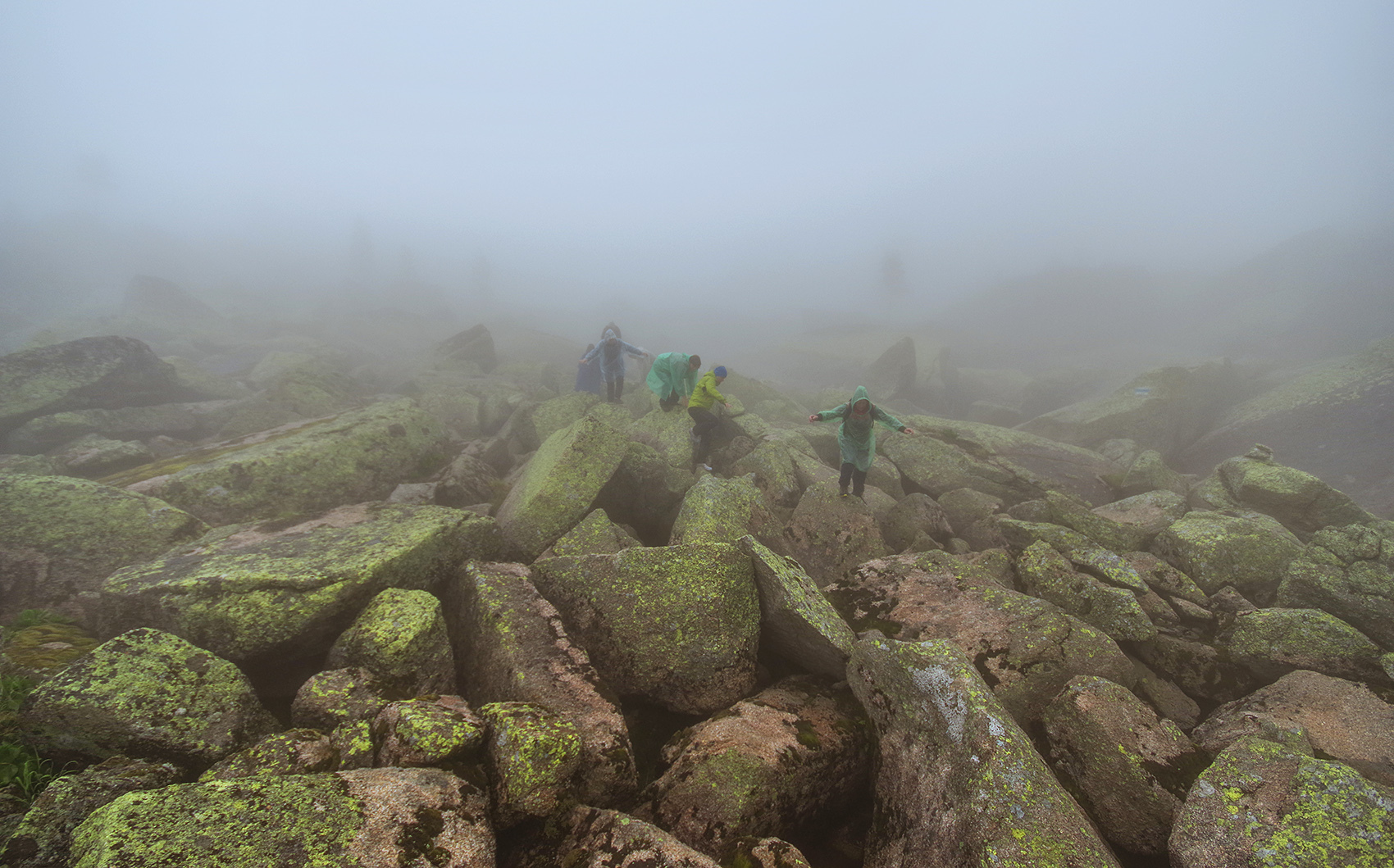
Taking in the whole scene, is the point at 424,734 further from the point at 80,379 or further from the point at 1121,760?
the point at 80,379

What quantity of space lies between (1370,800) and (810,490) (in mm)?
8346

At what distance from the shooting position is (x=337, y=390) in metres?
24.9

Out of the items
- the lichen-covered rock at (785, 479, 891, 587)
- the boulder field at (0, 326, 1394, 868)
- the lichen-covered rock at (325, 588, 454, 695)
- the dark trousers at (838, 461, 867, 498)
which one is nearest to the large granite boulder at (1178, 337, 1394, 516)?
the boulder field at (0, 326, 1394, 868)

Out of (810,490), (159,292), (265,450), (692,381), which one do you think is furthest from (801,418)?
(159,292)

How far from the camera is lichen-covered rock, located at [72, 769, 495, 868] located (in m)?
3.21

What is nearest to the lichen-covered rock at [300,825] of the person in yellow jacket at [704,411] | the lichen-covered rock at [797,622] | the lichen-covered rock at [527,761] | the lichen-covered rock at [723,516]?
the lichen-covered rock at [527,761]

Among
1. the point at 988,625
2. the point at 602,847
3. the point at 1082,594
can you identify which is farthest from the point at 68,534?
the point at 1082,594

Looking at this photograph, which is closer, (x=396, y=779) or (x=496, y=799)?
(x=396, y=779)

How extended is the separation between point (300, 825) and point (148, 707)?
2.71 metres

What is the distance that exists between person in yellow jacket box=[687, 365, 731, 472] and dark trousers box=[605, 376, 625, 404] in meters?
5.95

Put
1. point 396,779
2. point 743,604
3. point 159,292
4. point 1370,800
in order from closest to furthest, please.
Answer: point 396,779 → point 1370,800 → point 743,604 → point 159,292

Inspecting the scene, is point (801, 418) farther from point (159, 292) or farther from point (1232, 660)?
point (159, 292)

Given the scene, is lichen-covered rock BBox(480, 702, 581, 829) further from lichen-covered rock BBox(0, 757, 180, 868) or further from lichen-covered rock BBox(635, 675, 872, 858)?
lichen-covered rock BBox(0, 757, 180, 868)

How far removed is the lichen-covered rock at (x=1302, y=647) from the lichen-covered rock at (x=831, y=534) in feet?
18.0
